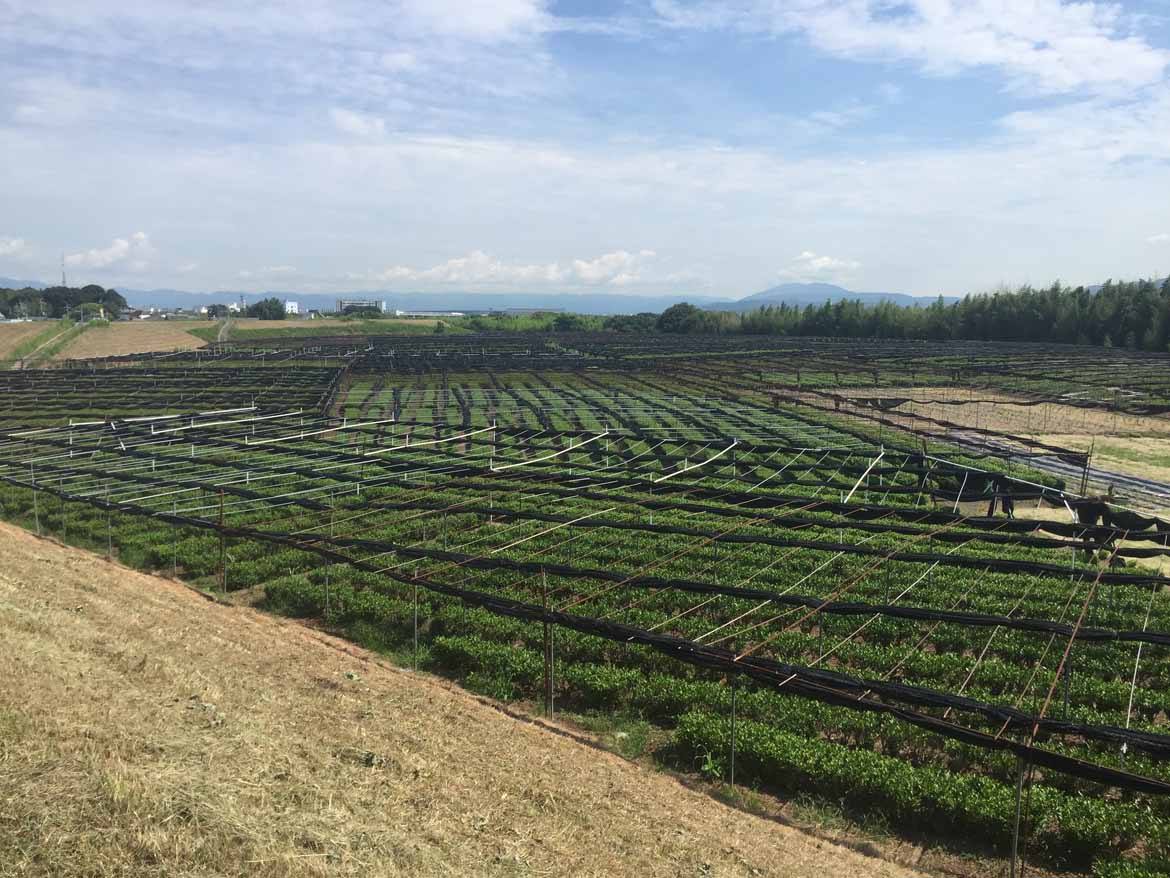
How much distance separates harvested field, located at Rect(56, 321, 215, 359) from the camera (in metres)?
83.0

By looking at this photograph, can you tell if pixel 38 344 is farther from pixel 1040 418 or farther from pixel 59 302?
pixel 1040 418

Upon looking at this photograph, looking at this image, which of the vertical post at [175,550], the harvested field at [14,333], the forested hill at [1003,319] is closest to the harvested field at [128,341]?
the harvested field at [14,333]

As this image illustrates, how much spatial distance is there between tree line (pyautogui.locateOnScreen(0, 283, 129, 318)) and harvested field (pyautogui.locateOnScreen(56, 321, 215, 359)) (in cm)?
2894

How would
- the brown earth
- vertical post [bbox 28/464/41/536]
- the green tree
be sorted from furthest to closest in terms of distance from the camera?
1. the green tree
2. the brown earth
3. vertical post [bbox 28/464/41/536]

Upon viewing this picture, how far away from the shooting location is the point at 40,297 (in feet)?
447

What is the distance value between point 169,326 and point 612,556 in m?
105

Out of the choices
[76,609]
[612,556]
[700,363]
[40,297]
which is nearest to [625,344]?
[700,363]

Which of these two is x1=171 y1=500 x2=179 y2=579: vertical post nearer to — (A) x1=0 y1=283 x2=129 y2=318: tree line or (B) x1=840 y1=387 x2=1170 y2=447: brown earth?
(B) x1=840 y1=387 x2=1170 y2=447: brown earth

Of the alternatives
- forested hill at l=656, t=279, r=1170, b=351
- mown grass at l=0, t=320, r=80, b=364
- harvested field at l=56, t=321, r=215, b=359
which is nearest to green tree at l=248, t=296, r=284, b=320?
harvested field at l=56, t=321, r=215, b=359

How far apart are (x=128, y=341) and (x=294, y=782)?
95.8 metres

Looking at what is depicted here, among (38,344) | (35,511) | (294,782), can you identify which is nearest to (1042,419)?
(35,511)

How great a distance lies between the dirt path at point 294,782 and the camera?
20.9 ft

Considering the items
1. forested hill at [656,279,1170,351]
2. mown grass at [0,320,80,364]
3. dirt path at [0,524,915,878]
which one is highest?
forested hill at [656,279,1170,351]

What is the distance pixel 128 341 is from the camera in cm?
9062
